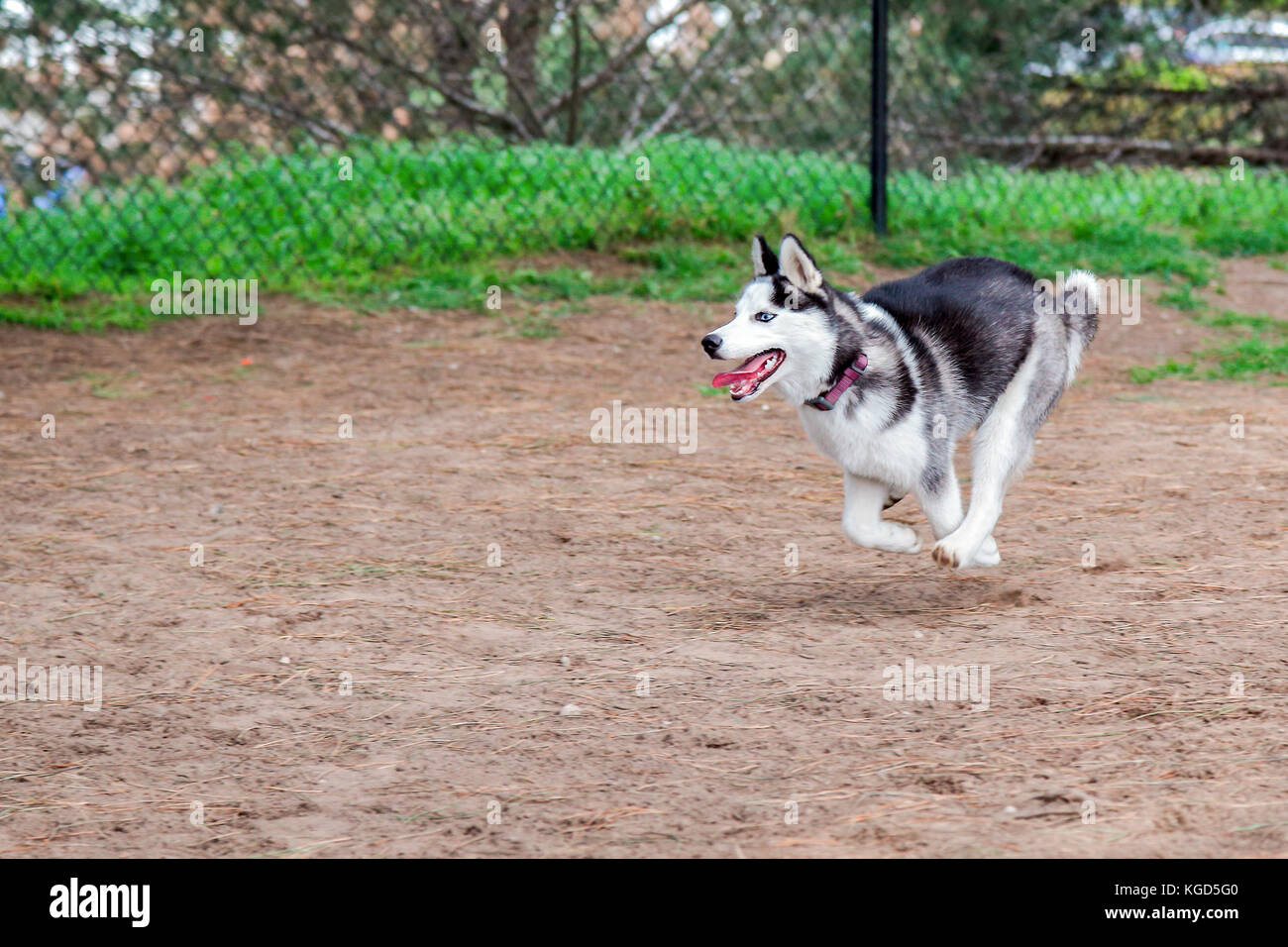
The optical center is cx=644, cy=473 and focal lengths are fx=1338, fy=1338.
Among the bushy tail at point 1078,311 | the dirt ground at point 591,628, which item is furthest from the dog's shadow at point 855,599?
the bushy tail at point 1078,311

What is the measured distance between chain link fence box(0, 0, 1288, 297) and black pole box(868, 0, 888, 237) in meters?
0.13

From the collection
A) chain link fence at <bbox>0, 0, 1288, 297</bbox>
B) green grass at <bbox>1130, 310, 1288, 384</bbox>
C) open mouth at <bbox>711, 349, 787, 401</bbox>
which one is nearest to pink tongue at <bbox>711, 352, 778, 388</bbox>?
open mouth at <bbox>711, 349, 787, 401</bbox>

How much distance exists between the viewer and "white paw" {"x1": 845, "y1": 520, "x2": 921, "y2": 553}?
169 inches

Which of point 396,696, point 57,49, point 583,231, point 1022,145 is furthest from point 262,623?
point 1022,145

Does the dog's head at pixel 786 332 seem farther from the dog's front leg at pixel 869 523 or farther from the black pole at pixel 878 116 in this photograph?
the black pole at pixel 878 116

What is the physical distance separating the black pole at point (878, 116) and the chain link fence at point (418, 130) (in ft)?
0.42

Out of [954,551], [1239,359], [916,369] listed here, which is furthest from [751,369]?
[1239,359]

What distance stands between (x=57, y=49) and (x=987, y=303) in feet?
25.2

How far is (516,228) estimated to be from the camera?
31.5 ft

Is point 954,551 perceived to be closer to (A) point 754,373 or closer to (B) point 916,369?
(B) point 916,369

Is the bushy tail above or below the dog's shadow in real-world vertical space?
above

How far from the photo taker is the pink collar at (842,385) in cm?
409

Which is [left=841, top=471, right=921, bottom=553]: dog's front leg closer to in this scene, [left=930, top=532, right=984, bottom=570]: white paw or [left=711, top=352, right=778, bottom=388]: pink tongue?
[left=930, top=532, right=984, bottom=570]: white paw

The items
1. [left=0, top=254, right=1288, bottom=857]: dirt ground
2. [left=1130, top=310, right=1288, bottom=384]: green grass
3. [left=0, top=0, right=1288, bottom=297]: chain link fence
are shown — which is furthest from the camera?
[left=0, top=0, right=1288, bottom=297]: chain link fence
